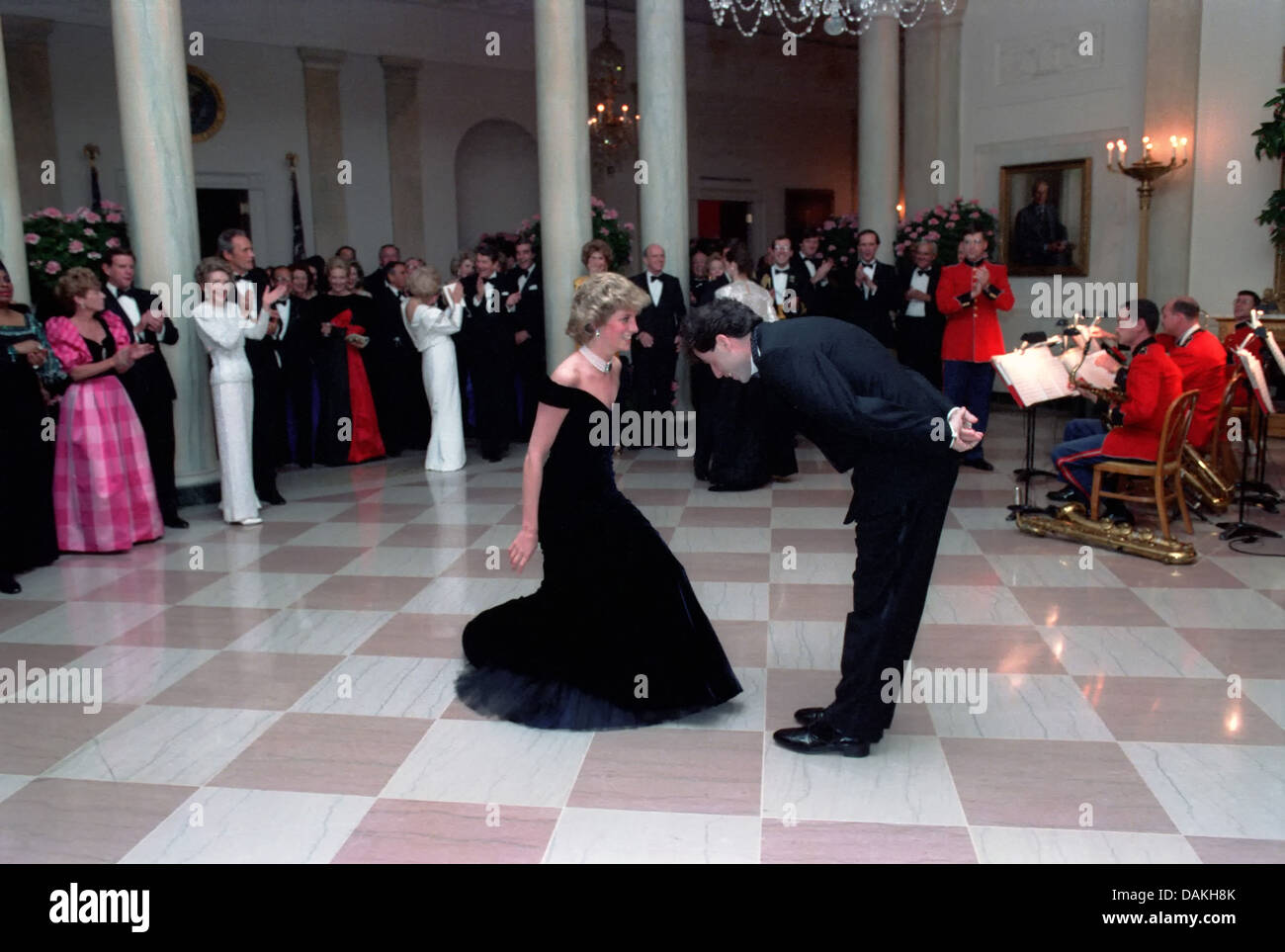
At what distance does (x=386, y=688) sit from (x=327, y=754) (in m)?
0.65

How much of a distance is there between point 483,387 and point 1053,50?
729 centimetres

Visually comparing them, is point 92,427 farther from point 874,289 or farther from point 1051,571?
Answer: point 874,289

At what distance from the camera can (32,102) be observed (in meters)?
12.2

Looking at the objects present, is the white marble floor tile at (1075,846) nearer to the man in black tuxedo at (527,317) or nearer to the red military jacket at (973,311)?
the red military jacket at (973,311)

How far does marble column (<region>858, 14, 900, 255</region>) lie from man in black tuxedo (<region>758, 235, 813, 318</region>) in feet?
6.55

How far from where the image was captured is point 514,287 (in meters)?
10.9

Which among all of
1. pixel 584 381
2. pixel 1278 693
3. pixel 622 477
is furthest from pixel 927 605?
pixel 622 477

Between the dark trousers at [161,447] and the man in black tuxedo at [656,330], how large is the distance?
153 inches

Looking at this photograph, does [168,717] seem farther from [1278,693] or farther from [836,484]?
[836,484]

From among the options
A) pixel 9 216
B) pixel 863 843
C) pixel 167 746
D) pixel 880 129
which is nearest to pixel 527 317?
pixel 880 129

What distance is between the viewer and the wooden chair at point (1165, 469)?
6395 mm

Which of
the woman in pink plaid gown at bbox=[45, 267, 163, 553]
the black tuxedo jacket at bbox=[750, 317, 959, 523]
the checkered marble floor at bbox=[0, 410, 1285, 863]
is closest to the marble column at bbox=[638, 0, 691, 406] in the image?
the checkered marble floor at bbox=[0, 410, 1285, 863]

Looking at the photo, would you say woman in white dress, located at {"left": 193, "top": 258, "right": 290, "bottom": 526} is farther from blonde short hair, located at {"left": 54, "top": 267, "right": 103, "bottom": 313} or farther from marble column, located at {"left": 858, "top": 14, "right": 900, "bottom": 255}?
marble column, located at {"left": 858, "top": 14, "right": 900, "bottom": 255}

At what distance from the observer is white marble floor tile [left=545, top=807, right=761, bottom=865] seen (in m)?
3.20
